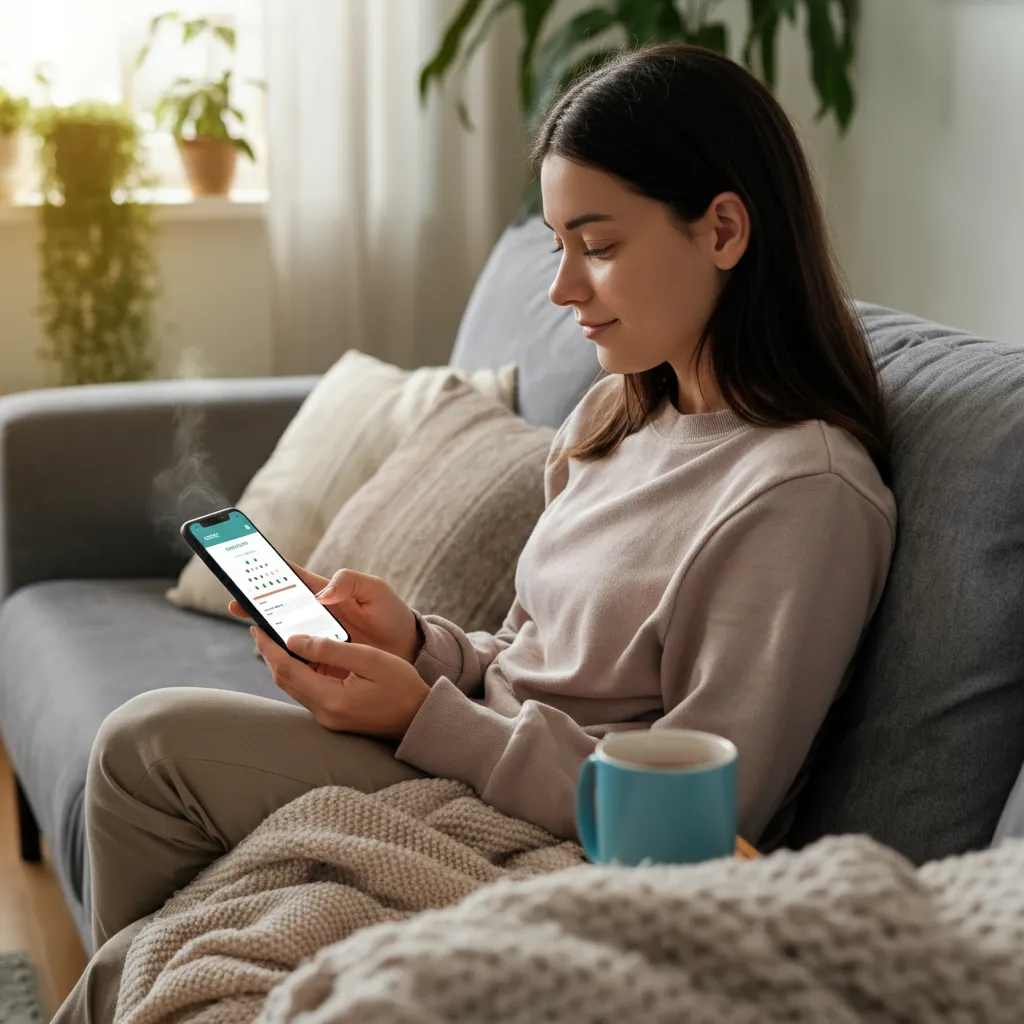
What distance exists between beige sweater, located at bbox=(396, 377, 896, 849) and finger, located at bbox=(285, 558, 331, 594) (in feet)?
0.70

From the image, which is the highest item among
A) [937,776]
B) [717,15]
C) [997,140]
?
[717,15]

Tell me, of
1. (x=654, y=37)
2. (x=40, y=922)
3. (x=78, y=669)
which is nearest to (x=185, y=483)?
(x=78, y=669)

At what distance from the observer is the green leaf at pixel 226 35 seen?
2.99m

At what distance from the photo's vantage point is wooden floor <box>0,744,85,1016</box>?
189cm

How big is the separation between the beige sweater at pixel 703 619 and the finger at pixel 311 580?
21 cm

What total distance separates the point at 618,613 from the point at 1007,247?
164 centimetres

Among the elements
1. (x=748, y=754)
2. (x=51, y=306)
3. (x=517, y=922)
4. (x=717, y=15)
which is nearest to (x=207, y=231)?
(x=51, y=306)

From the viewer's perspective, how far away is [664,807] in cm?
74

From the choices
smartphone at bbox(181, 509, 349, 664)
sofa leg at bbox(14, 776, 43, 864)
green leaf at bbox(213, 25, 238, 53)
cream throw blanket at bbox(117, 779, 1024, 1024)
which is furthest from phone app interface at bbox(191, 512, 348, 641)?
green leaf at bbox(213, 25, 238, 53)

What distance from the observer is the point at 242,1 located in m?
3.12

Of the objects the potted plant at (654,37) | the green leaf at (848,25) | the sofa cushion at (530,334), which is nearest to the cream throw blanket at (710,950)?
the sofa cushion at (530,334)

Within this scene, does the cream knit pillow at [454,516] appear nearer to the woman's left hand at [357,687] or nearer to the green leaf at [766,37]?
the woman's left hand at [357,687]

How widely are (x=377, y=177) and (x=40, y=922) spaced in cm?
167

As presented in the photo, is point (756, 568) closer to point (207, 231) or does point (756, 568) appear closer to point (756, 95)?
point (756, 95)
